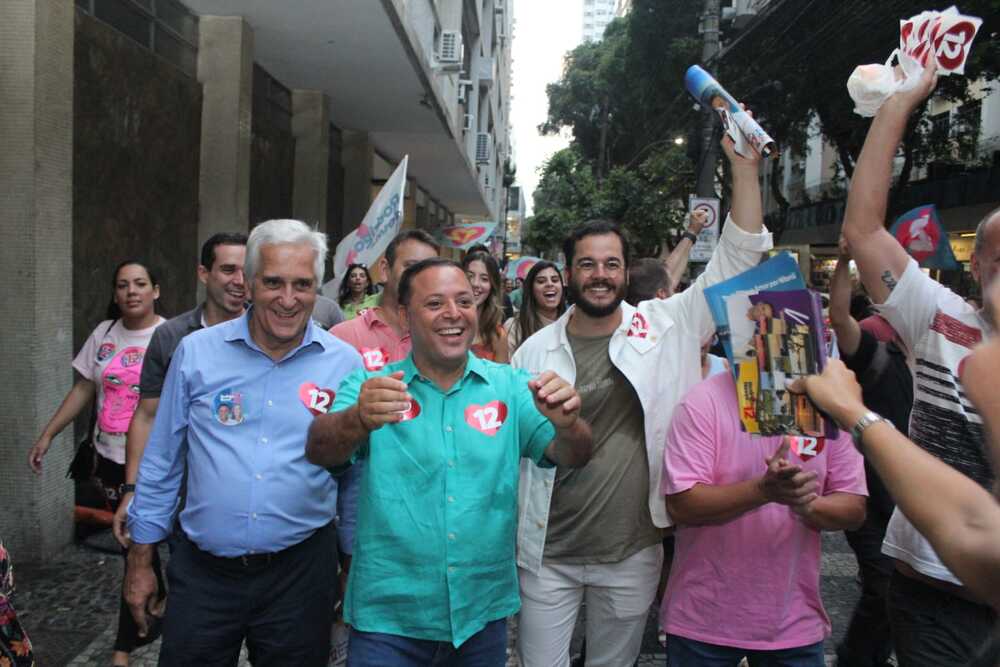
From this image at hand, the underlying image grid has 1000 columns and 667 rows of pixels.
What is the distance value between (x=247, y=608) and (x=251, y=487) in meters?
0.41

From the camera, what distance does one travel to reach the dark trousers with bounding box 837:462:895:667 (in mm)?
3635

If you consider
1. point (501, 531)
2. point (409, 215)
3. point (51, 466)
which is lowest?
point (51, 466)

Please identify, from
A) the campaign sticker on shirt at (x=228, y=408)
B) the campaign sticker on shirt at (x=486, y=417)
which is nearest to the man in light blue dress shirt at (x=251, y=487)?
the campaign sticker on shirt at (x=228, y=408)

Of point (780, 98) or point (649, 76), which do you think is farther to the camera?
point (649, 76)

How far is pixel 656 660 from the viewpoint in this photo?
4176 mm

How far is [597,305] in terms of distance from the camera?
3156 millimetres

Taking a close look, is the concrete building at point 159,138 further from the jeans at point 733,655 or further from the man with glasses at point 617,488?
the jeans at point 733,655

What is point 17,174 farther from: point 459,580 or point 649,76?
point 649,76

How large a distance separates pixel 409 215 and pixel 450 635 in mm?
18362

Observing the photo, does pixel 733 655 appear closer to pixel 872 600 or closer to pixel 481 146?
pixel 872 600

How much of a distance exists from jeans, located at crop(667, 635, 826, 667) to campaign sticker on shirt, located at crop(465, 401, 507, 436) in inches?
38.8

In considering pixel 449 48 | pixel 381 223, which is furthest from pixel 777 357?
pixel 449 48

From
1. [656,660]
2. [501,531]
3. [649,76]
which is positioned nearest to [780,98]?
[649,76]

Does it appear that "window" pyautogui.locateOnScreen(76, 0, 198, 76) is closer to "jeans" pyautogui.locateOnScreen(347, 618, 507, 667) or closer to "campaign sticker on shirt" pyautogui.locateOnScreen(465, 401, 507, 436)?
"campaign sticker on shirt" pyautogui.locateOnScreen(465, 401, 507, 436)
